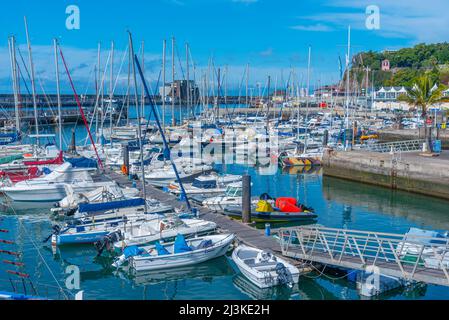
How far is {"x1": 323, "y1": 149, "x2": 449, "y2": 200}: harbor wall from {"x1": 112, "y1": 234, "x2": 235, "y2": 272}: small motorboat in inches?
719

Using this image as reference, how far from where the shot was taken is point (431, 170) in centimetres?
3338

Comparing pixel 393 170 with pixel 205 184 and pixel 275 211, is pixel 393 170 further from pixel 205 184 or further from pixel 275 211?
pixel 275 211

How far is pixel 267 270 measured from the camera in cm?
1741

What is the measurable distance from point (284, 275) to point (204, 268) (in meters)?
3.63

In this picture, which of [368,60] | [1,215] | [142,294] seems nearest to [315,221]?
[142,294]

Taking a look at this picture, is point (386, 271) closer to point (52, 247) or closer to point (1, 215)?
point (52, 247)

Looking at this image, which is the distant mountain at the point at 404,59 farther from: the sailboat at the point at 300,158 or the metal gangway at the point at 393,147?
the sailboat at the point at 300,158

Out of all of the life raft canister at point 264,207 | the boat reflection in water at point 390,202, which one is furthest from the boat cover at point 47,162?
the boat reflection in water at point 390,202

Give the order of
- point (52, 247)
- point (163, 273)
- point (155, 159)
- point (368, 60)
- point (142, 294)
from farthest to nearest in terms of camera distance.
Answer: point (368, 60) < point (155, 159) < point (52, 247) < point (163, 273) < point (142, 294)

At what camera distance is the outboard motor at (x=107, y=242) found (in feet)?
69.1

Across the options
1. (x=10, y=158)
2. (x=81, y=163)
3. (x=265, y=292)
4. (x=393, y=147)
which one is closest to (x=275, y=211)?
(x=265, y=292)

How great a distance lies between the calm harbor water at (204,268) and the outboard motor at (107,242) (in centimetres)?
50

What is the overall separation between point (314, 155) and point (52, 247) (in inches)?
1164

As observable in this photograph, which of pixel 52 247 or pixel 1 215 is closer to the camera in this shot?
pixel 52 247
